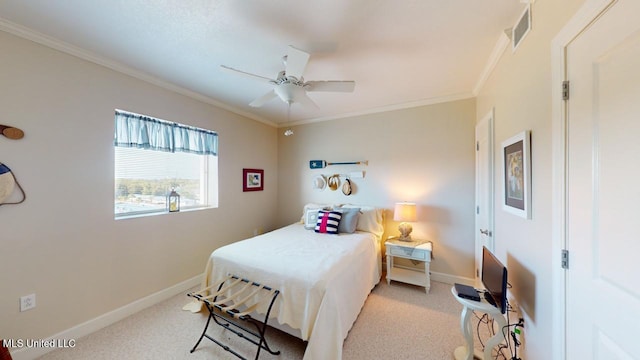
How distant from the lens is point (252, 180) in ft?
12.3

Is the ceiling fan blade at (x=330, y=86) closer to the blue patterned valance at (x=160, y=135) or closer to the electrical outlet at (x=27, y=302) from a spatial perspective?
the blue patterned valance at (x=160, y=135)

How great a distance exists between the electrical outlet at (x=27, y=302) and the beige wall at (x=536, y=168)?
355 cm

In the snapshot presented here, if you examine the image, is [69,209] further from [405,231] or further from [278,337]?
[405,231]

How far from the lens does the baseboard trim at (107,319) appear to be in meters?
1.67

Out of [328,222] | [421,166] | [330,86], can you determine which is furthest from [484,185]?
[330,86]

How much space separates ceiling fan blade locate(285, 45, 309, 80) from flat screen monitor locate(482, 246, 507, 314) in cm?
196

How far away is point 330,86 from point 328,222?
1.77m

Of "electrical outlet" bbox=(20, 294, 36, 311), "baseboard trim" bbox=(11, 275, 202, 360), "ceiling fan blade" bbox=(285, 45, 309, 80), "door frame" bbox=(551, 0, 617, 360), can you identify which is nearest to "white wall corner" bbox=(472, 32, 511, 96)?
"door frame" bbox=(551, 0, 617, 360)

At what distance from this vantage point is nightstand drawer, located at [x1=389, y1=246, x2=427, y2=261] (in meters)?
2.68

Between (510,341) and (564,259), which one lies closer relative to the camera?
(564,259)

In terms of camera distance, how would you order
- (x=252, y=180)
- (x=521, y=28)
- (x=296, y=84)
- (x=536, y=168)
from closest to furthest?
1. (x=536, y=168)
2. (x=521, y=28)
3. (x=296, y=84)
4. (x=252, y=180)

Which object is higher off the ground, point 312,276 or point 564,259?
point 564,259

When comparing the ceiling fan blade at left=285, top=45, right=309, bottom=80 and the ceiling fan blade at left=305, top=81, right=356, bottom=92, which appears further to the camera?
the ceiling fan blade at left=305, top=81, right=356, bottom=92

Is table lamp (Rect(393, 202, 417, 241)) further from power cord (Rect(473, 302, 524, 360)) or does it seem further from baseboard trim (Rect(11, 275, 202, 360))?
baseboard trim (Rect(11, 275, 202, 360))
